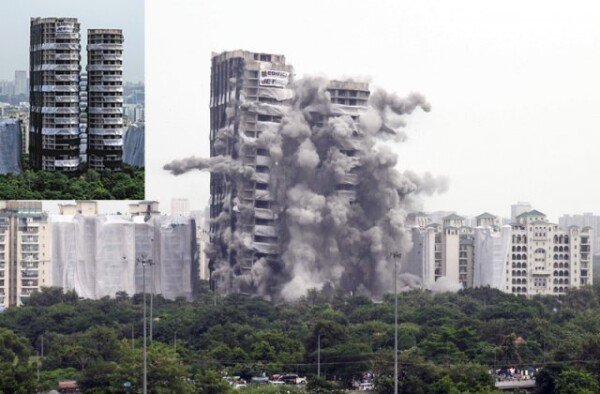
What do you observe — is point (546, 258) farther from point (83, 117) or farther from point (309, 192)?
point (83, 117)

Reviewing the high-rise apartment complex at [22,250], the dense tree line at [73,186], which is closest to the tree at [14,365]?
the dense tree line at [73,186]

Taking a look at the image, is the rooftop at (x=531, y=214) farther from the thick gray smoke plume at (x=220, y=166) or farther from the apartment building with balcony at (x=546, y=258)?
the thick gray smoke plume at (x=220, y=166)

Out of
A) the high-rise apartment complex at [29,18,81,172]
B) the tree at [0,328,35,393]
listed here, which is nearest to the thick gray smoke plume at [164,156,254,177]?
the high-rise apartment complex at [29,18,81,172]

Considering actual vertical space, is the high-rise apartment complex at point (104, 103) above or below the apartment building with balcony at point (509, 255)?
above

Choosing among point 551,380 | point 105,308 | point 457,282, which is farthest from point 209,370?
point 457,282

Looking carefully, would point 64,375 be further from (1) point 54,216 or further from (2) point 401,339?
(1) point 54,216

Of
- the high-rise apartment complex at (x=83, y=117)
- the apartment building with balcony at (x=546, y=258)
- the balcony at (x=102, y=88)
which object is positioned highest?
the balcony at (x=102, y=88)

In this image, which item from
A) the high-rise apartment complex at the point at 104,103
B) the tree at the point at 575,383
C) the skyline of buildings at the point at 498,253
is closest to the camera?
the tree at the point at 575,383
